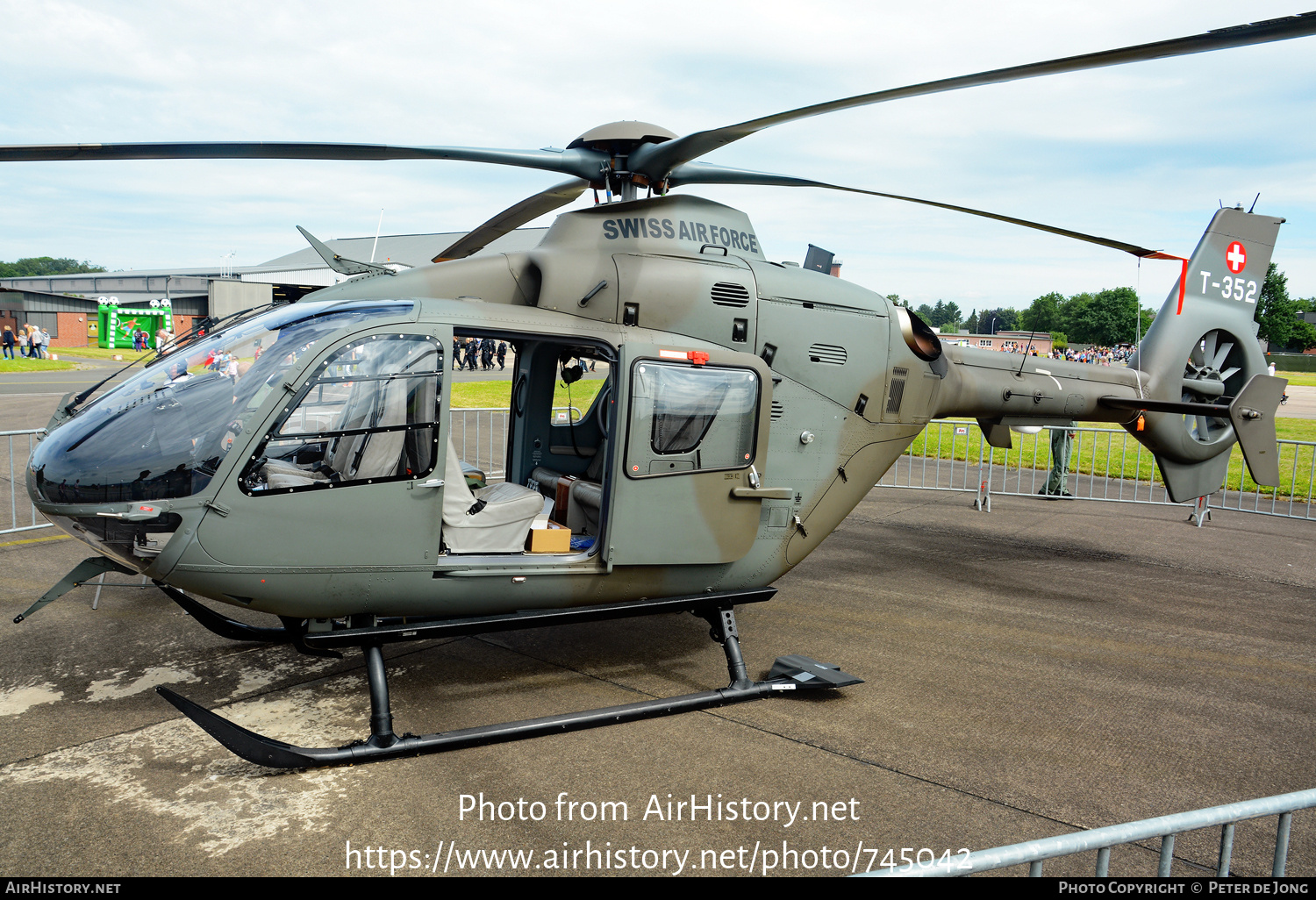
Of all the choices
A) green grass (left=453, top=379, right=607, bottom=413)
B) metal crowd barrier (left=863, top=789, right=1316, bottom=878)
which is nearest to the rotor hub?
metal crowd barrier (left=863, top=789, right=1316, bottom=878)

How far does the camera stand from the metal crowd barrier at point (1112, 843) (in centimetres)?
197

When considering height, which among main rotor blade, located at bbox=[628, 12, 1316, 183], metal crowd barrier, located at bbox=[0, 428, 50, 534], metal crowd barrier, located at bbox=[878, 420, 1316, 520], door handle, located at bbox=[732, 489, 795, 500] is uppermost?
main rotor blade, located at bbox=[628, 12, 1316, 183]

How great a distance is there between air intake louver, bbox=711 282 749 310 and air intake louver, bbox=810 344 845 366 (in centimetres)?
67

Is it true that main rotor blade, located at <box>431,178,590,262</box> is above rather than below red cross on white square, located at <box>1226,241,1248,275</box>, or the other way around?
below

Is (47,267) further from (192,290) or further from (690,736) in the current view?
(690,736)

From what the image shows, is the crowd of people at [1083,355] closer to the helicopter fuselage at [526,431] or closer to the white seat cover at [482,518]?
the helicopter fuselage at [526,431]

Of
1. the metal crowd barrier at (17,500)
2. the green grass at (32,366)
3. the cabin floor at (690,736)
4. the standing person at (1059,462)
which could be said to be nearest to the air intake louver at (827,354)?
the cabin floor at (690,736)

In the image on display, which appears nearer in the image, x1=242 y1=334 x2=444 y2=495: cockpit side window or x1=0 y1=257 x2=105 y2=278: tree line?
x1=242 y1=334 x2=444 y2=495: cockpit side window

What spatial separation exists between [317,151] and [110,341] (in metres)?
52.5

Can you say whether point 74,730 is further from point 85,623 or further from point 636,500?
point 636,500

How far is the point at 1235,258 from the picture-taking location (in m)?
9.48

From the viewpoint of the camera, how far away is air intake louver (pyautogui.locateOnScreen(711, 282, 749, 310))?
225 inches

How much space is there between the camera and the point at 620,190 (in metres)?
5.79

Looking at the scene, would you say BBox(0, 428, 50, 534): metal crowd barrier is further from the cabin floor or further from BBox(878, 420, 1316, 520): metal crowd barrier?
BBox(878, 420, 1316, 520): metal crowd barrier
